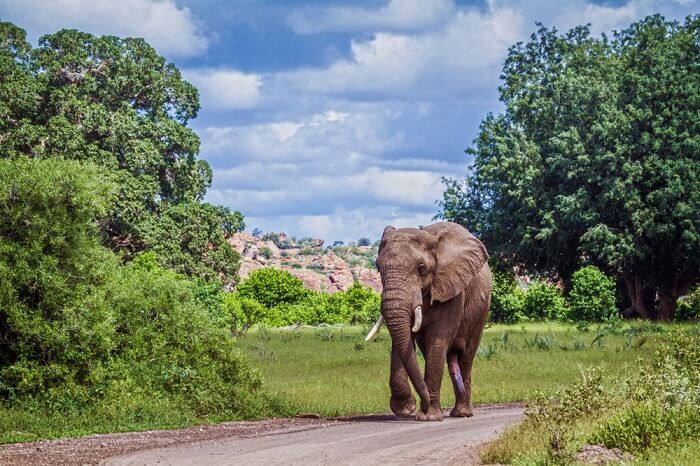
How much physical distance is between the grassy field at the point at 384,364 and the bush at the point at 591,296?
817cm

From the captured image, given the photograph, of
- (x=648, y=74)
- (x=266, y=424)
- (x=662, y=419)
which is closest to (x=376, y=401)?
(x=266, y=424)

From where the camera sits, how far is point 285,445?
45.2 ft

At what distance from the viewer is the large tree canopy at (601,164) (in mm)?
45375

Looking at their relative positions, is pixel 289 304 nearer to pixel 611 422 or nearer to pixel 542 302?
pixel 542 302

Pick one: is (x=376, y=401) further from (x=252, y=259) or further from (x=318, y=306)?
(x=252, y=259)

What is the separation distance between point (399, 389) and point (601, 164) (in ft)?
103

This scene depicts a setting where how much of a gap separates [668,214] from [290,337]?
17.4 meters

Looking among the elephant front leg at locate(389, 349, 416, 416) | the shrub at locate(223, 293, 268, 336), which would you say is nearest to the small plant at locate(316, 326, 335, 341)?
the shrub at locate(223, 293, 268, 336)

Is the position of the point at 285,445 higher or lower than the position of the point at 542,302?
lower

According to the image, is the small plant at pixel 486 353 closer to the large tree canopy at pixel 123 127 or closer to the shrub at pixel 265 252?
the large tree canopy at pixel 123 127

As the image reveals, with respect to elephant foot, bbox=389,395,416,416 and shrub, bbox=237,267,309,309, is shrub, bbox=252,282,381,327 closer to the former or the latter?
shrub, bbox=237,267,309,309

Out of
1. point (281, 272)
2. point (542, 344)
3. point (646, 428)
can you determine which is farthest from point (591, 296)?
point (646, 428)

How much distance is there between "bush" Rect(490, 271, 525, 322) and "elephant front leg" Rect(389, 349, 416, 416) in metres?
38.4

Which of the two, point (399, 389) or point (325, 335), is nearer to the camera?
point (399, 389)
